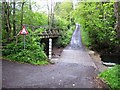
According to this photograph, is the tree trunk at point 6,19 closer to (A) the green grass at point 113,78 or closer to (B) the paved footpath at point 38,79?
(B) the paved footpath at point 38,79

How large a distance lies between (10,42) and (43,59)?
2985 mm

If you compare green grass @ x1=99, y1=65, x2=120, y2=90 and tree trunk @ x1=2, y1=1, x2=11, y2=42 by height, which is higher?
tree trunk @ x1=2, y1=1, x2=11, y2=42

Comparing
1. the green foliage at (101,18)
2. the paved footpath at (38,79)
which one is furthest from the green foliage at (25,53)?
the green foliage at (101,18)

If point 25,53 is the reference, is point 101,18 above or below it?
above

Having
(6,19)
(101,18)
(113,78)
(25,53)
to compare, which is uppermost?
(6,19)

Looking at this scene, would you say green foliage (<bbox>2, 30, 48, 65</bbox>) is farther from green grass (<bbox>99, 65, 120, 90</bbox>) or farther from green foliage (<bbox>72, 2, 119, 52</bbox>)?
green foliage (<bbox>72, 2, 119, 52</bbox>)

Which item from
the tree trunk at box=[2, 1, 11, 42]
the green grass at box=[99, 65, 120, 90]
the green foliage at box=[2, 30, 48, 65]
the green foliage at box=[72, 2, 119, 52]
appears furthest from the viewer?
the green foliage at box=[72, 2, 119, 52]

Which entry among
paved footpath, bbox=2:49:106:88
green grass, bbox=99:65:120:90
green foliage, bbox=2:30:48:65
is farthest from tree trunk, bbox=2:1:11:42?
green grass, bbox=99:65:120:90

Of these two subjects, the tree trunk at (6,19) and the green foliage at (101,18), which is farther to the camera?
the green foliage at (101,18)

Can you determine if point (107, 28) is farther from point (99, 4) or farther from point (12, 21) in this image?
point (12, 21)

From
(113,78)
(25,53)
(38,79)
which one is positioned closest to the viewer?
(38,79)

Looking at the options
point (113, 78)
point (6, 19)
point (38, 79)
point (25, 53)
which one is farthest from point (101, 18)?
point (38, 79)

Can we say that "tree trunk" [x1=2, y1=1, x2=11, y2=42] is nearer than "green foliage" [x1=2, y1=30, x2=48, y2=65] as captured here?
No

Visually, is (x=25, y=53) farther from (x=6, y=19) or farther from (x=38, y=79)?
(x=38, y=79)
